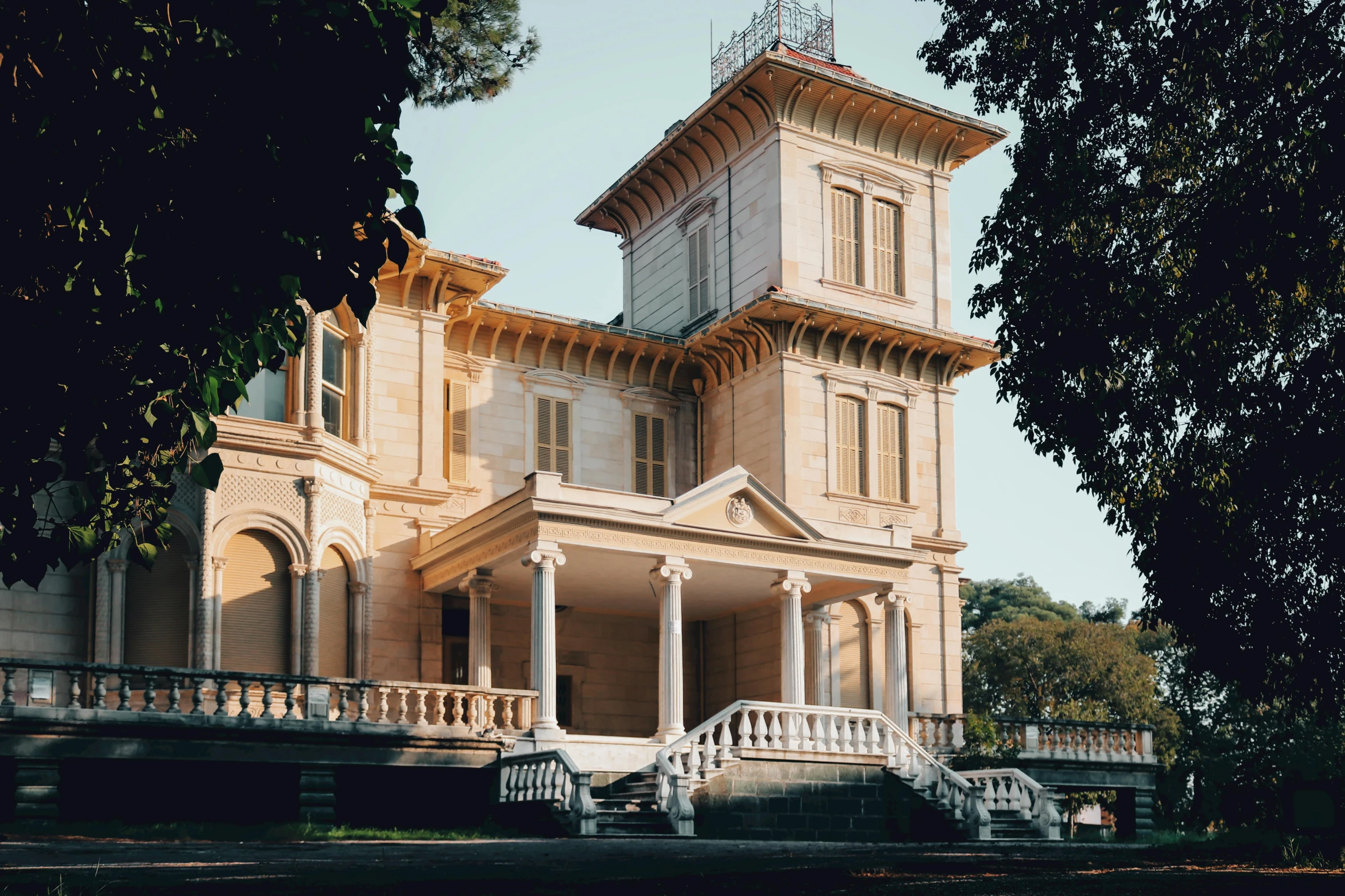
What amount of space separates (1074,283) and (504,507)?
Result: 39.6ft

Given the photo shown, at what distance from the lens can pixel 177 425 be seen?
9.11 metres

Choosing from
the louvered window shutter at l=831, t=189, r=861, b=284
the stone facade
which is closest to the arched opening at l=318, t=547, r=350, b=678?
the stone facade

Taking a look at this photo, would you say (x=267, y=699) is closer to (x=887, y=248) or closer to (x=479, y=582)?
(x=479, y=582)

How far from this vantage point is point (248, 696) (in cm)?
2027

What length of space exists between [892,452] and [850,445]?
3.87 feet

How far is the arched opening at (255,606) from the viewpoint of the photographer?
22.7 m

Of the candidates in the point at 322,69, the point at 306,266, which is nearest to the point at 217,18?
the point at 322,69

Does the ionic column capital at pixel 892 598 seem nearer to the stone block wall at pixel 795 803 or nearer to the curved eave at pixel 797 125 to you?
the stone block wall at pixel 795 803

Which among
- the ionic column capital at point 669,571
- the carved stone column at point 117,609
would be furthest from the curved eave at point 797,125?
the carved stone column at point 117,609

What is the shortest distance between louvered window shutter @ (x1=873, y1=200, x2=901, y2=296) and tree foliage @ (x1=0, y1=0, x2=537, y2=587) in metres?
23.9

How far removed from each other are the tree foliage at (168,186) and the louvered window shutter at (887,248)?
23850 mm

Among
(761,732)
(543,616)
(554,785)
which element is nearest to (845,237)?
(543,616)

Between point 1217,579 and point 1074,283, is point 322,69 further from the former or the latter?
point 1217,579

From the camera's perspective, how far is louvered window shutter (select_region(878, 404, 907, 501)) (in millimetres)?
30547
